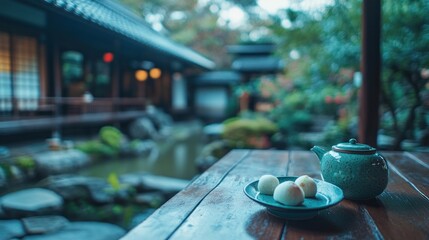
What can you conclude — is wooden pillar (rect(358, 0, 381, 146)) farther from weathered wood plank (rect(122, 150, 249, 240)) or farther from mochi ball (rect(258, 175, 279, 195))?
mochi ball (rect(258, 175, 279, 195))

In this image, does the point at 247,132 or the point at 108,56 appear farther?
the point at 108,56

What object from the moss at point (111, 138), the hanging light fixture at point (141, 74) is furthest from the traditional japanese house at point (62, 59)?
the hanging light fixture at point (141, 74)

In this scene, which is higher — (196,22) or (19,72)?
(196,22)

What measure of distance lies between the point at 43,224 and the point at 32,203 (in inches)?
21.6

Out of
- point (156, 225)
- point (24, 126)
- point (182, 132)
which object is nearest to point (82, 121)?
point (24, 126)

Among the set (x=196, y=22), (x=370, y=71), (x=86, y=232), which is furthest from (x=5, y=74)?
(x=196, y=22)

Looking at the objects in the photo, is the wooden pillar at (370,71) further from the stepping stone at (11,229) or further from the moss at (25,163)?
the moss at (25,163)

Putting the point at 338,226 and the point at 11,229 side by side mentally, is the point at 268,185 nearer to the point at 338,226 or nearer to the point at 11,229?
the point at 338,226

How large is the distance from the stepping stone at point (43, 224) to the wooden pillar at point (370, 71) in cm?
345

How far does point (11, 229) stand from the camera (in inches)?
131

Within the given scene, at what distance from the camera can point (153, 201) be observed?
186 inches

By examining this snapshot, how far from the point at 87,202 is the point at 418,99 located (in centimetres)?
486

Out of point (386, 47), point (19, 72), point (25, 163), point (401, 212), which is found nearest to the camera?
point (401, 212)

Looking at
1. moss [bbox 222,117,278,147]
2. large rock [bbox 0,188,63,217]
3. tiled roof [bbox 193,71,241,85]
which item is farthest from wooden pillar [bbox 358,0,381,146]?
tiled roof [bbox 193,71,241,85]
